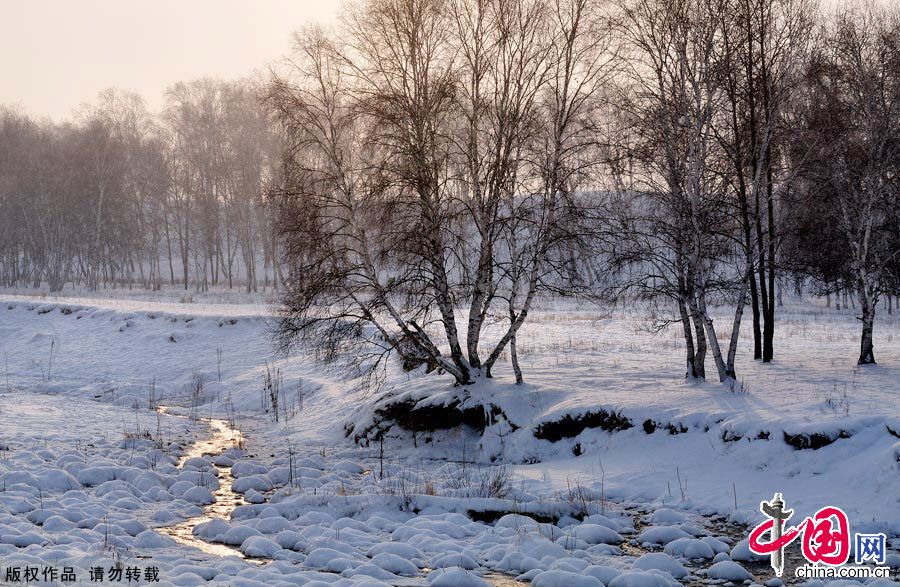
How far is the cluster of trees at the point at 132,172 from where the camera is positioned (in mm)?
48875

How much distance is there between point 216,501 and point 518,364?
8.60 meters

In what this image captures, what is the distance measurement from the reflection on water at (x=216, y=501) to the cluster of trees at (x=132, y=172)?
31.5 meters

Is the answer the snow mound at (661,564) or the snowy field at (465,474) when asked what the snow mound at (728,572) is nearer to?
the snowy field at (465,474)

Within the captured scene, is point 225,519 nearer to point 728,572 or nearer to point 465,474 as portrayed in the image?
point 465,474

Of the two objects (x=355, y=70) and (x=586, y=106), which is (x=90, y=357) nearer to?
(x=355, y=70)

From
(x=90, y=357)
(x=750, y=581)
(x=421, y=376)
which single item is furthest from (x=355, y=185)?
(x=90, y=357)

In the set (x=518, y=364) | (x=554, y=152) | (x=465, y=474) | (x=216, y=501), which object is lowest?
(x=465, y=474)

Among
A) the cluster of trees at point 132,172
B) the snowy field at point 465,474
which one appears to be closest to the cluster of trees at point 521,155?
the snowy field at point 465,474

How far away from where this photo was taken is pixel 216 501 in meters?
10.4

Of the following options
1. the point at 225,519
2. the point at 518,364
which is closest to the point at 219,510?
the point at 225,519

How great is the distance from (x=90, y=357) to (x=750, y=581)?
23.5 metres

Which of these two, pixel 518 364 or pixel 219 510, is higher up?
pixel 518 364

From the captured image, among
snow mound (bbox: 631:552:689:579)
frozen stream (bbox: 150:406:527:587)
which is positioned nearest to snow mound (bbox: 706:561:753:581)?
snow mound (bbox: 631:552:689:579)

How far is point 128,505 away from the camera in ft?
31.4
